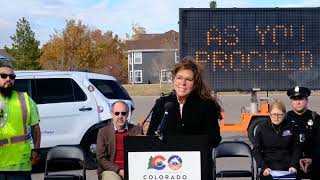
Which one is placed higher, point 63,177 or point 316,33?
point 316,33

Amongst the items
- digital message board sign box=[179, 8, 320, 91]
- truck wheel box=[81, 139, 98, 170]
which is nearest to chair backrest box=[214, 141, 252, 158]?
truck wheel box=[81, 139, 98, 170]

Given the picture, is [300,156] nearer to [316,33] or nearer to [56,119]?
[56,119]

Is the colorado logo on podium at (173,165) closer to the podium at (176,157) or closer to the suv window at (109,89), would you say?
the podium at (176,157)

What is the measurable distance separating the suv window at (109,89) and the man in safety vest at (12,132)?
5.51 meters

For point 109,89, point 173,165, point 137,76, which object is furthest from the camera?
point 137,76

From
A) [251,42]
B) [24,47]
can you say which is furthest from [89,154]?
[24,47]

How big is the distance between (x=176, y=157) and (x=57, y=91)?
22.1 feet

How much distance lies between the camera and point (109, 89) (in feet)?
37.1

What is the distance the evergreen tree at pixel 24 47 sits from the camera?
53312 millimetres

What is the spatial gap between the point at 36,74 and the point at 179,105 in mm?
→ 6370

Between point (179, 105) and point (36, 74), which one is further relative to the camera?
point (36, 74)

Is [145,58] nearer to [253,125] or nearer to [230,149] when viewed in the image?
[253,125]

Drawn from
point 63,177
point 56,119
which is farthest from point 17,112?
point 56,119

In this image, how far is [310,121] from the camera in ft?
24.1
